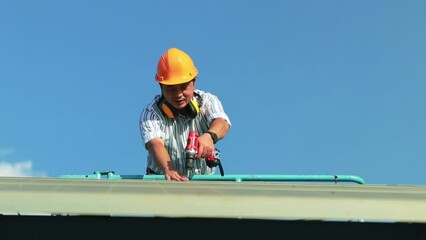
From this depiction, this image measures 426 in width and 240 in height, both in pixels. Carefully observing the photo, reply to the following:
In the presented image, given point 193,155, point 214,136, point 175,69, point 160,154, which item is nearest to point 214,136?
point 214,136

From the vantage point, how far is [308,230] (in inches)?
91.7

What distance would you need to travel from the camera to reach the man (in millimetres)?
5227

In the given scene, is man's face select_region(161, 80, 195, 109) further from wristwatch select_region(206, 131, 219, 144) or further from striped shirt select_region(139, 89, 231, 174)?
wristwatch select_region(206, 131, 219, 144)

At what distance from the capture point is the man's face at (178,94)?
206 inches

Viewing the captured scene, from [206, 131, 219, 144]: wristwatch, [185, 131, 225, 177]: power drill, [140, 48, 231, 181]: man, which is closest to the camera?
[185, 131, 225, 177]: power drill

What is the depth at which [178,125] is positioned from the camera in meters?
5.41

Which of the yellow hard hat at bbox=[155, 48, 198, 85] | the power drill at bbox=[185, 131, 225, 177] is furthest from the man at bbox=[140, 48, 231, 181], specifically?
the power drill at bbox=[185, 131, 225, 177]

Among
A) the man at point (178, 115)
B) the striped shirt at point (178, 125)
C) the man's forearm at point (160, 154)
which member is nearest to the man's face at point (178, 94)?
the man at point (178, 115)

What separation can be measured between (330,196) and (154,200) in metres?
0.53

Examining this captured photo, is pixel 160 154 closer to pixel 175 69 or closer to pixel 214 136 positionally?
pixel 214 136

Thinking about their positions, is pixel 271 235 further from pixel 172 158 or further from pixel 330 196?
pixel 172 158

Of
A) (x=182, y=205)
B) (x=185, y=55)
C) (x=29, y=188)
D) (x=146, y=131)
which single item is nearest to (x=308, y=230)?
(x=182, y=205)

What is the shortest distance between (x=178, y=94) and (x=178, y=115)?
0.22 metres

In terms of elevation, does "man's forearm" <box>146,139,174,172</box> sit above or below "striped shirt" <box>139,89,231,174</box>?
below
